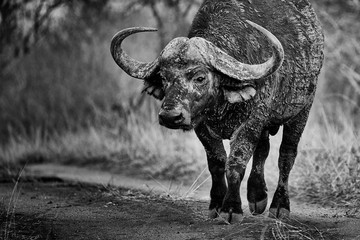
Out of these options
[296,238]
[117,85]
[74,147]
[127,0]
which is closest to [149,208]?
[296,238]

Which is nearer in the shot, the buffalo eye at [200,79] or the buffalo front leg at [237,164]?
the buffalo eye at [200,79]

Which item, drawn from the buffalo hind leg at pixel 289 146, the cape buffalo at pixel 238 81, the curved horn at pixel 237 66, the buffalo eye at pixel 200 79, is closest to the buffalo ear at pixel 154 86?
the cape buffalo at pixel 238 81

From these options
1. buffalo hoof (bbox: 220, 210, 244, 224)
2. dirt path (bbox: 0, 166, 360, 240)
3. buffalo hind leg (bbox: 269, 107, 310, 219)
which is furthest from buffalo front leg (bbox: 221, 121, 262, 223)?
buffalo hind leg (bbox: 269, 107, 310, 219)

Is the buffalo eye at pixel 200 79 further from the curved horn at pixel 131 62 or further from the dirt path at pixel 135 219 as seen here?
the dirt path at pixel 135 219

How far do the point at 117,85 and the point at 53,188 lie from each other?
755 cm

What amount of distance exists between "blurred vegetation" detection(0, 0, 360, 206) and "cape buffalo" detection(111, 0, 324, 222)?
113 centimetres

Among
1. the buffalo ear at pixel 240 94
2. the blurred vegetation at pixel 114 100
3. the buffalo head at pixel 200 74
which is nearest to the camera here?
the buffalo head at pixel 200 74

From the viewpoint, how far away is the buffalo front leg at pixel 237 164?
5477 mm

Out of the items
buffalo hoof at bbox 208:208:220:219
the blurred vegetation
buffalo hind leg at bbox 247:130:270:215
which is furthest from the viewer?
the blurred vegetation

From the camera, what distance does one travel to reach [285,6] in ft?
20.3

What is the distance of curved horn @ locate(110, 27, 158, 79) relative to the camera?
5.48 meters

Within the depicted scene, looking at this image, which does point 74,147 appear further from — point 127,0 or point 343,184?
point 343,184

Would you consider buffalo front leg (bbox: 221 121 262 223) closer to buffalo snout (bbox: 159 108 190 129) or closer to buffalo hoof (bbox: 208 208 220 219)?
buffalo hoof (bbox: 208 208 220 219)

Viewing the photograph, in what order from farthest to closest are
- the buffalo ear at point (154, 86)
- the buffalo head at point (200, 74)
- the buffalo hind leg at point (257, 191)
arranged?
the buffalo hind leg at point (257, 191) → the buffalo ear at point (154, 86) → the buffalo head at point (200, 74)
